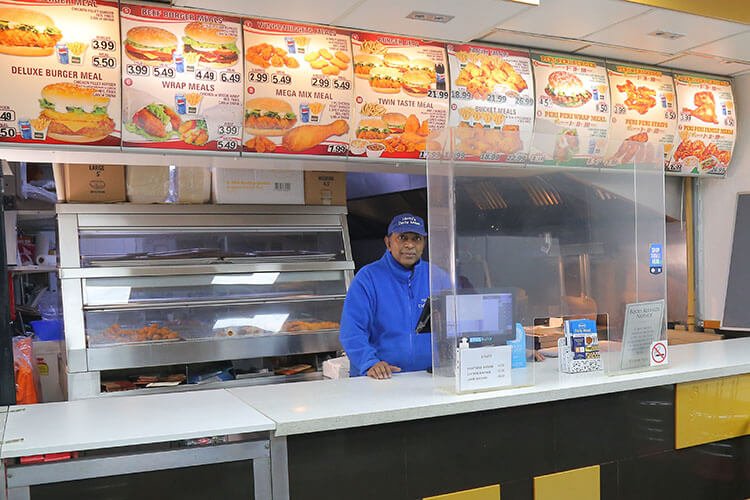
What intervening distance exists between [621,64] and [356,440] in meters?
3.31

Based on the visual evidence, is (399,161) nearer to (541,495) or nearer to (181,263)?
(181,263)

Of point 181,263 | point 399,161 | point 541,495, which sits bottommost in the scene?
point 541,495

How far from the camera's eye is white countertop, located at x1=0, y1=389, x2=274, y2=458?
223 cm

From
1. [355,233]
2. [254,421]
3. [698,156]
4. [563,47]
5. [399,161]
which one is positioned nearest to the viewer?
[254,421]

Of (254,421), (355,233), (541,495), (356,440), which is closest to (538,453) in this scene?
(541,495)

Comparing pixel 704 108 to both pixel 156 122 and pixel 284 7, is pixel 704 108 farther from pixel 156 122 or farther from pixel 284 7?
pixel 156 122

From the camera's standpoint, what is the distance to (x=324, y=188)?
506 centimetres

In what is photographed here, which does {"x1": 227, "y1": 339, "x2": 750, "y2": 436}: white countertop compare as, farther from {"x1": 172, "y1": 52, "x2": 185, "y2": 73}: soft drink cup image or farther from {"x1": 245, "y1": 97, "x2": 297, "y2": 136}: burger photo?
{"x1": 172, "y1": 52, "x2": 185, "y2": 73}: soft drink cup image

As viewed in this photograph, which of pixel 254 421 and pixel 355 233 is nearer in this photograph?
pixel 254 421

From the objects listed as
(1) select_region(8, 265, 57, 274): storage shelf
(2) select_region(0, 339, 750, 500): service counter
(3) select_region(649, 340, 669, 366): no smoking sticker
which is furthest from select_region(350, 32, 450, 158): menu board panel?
(1) select_region(8, 265, 57, 274): storage shelf

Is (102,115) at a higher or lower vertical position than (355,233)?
higher

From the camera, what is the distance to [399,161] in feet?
13.5

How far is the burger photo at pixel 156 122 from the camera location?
11.3ft

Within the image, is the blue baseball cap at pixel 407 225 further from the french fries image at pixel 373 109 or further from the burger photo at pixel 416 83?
the burger photo at pixel 416 83
